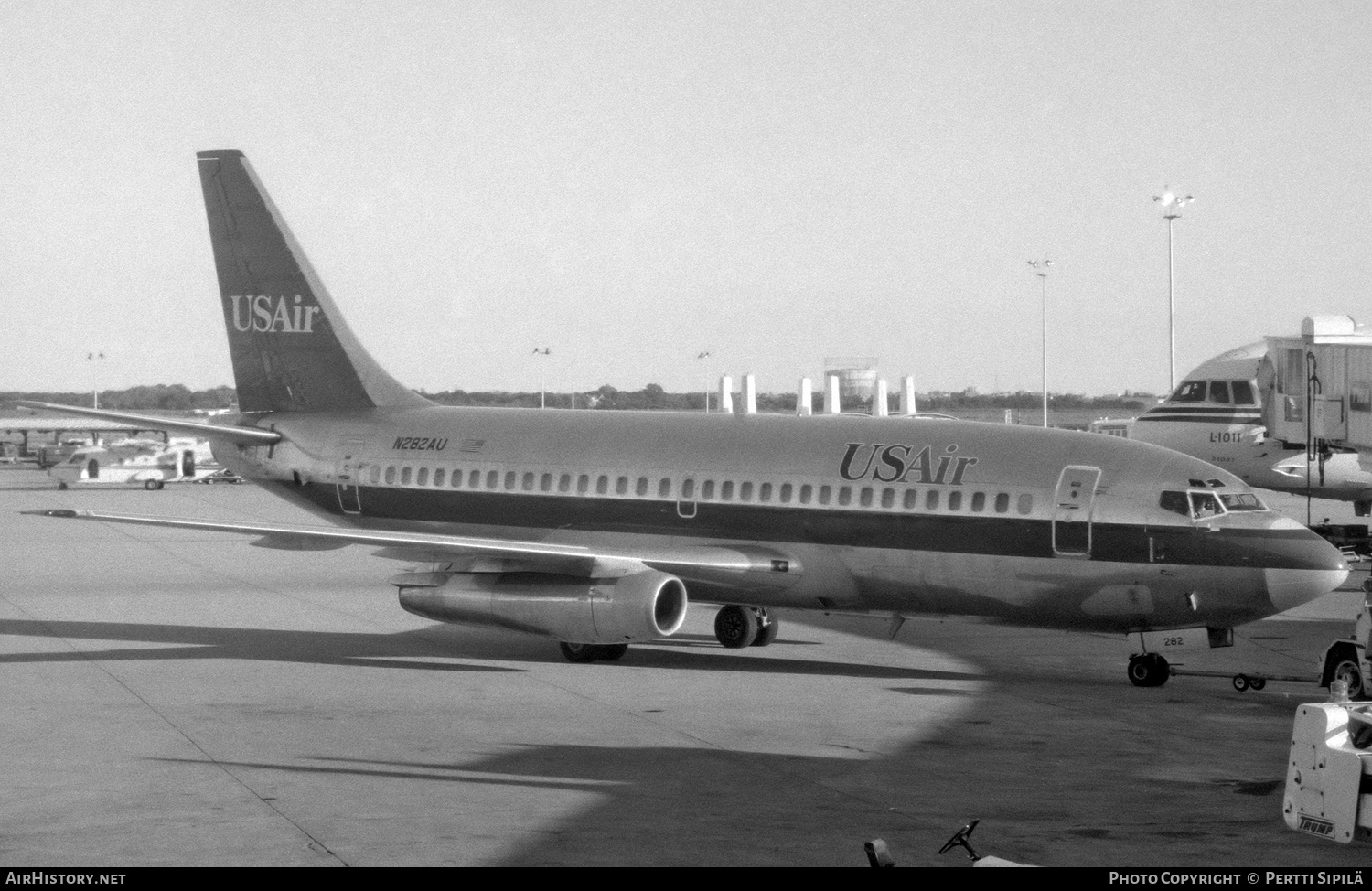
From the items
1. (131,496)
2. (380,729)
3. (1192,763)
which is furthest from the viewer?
(131,496)

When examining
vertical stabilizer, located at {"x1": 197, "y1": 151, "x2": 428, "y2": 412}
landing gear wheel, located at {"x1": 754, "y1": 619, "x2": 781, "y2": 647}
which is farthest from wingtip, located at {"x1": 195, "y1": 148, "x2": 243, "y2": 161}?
landing gear wheel, located at {"x1": 754, "y1": 619, "x2": 781, "y2": 647}

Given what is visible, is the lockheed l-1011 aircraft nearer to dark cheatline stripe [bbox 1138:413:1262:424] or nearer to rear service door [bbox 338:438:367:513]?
dark cheatline stripe [bbox 1138:413:1262:424]

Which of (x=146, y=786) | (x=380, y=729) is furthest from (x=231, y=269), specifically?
(x=146, y=786)

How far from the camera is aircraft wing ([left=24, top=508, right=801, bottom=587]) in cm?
2298

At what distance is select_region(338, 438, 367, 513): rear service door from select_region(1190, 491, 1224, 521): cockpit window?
13.5 m

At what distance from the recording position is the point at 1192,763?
1670 cm

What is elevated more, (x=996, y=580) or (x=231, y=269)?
(x=231, y=269)

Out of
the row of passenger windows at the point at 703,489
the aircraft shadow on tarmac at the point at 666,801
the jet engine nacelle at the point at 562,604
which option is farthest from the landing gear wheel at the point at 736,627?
the aircraft shadow on tarmac at the point at 666,801

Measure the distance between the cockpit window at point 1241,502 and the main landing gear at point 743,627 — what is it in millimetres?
7117

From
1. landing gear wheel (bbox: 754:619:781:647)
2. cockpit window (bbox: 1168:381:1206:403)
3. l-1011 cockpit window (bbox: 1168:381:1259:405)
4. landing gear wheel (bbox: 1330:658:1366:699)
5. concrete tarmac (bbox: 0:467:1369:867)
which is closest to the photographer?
concrete tarmac (bbox: 0:467:1369:867)

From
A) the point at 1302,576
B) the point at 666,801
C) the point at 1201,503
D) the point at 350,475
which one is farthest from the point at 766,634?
the point at 666,801

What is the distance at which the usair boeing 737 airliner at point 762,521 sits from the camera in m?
21.3
